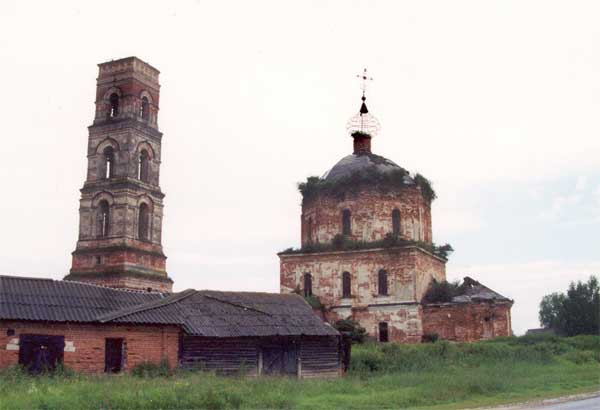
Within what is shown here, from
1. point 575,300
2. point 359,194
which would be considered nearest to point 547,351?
point 359,194

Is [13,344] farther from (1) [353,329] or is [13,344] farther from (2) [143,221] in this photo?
(2) [143,221]

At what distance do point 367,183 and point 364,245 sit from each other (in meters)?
3.36

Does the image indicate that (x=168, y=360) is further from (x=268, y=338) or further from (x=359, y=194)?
(x=359, y=194)

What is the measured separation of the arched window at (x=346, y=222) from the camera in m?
37.5

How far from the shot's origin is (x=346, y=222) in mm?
37844

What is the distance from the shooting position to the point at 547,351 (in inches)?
1166

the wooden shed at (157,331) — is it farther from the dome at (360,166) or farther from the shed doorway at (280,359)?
the dome at (360,166)

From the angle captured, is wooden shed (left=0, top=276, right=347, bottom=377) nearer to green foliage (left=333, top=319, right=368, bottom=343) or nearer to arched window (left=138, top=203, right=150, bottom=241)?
green foliage (left=333, top=319, right=368, bottom=343)

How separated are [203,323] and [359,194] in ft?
56.2

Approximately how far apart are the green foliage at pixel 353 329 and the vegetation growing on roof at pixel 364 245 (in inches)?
151

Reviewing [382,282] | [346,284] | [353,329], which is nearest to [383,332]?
[353,329]

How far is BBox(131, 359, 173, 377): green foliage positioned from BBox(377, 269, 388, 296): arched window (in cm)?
1699

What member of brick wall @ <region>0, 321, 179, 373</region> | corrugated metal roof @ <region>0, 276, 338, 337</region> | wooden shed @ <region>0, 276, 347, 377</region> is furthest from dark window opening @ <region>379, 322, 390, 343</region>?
brick wall @ <region>0, 321, 179, 373</region>

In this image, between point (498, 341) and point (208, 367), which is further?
point (498, 341)
